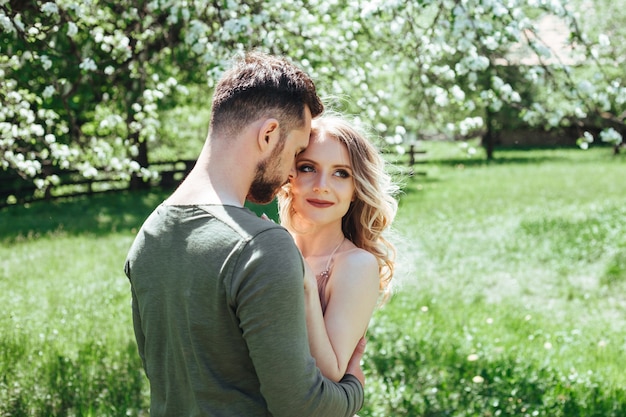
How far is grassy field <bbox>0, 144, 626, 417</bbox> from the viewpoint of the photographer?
4895 millimetres

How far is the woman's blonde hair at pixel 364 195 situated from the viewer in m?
2.59

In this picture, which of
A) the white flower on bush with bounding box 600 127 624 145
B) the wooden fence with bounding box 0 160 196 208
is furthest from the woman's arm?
the wooden fence with bounding box 0 160 196 208

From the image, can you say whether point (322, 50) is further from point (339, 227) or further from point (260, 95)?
point (260, 95)

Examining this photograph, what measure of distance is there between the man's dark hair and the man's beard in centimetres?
8

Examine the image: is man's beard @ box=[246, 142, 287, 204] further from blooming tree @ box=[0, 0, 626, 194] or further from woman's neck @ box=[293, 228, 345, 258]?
blooming tree @ box=[0, 0, 626, 194]

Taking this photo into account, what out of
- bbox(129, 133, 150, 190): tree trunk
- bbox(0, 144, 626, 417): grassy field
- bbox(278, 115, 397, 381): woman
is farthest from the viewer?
bbox(129, 133, 150, 190): tree trunk

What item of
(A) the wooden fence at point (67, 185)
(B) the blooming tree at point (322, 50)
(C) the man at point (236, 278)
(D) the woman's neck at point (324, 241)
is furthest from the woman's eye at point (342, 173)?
(A) the wooden fence at point (67, 185)

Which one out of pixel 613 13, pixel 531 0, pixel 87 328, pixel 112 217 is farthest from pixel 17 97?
pixel 613 13

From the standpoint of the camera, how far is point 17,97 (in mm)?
5219

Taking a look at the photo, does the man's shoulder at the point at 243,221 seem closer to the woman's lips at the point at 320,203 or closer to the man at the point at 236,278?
the man at the point at 236,278

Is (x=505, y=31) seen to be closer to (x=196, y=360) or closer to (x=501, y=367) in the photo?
(x=501, y=367)

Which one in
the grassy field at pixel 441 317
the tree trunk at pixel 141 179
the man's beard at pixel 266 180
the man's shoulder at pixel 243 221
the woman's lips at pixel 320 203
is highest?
the man's beard at pixel 266 180

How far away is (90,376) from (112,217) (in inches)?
384

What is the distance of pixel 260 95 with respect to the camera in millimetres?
1931
